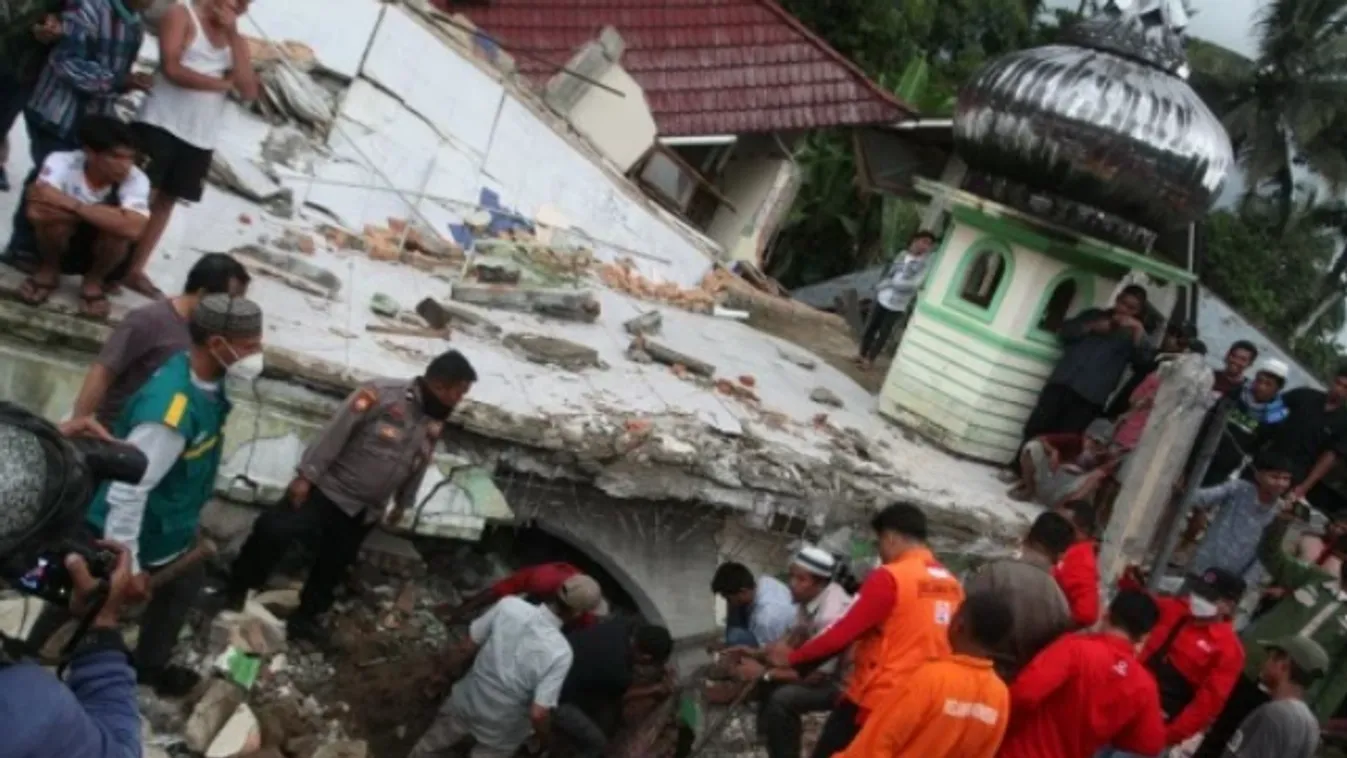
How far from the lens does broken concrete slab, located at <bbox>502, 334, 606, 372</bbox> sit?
796cm

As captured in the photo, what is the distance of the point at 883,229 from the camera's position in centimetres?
1994

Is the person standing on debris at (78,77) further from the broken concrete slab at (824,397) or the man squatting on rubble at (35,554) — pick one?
the broken concrete slab at (824,397)

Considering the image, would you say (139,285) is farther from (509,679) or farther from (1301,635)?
(1301,635)

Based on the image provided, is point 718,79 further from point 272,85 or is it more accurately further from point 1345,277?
point 1345,277

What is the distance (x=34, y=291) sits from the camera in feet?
19.0

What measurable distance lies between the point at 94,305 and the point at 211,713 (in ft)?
5.86

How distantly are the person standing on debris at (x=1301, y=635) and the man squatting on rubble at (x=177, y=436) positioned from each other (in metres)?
5.57

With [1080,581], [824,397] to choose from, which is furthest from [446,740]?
[824,397]

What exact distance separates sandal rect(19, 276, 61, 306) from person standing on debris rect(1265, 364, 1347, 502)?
7.61 meters

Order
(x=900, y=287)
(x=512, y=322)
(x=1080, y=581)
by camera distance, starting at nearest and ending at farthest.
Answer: (x=1080, y=581) < (x=512, y=322) < (x=900, y=287)

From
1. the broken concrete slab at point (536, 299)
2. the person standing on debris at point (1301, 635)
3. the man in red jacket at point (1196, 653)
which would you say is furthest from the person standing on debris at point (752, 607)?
the broken concrete slab at point (536, 299)

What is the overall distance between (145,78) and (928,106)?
16.1 meters

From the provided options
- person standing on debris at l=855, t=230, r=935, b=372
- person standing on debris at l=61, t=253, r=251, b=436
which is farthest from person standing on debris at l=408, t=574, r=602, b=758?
person standing on debris at l=855, t=230, r=935, b=372

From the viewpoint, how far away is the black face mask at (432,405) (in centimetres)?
595
